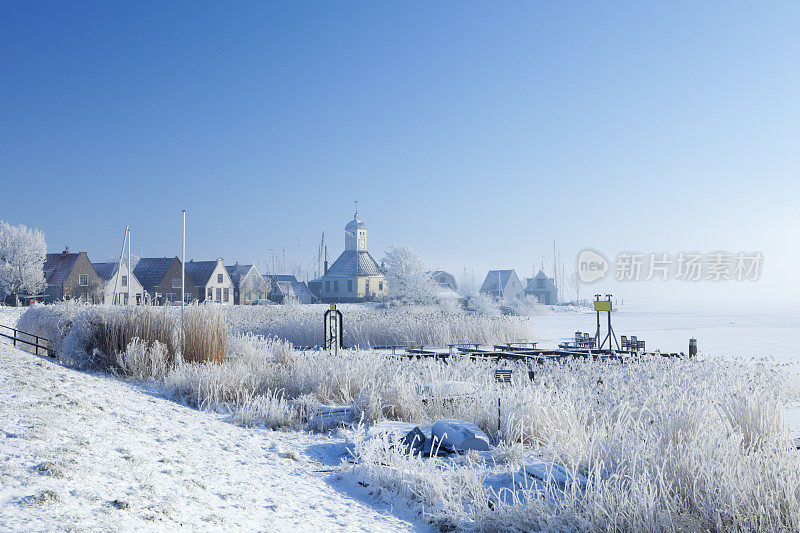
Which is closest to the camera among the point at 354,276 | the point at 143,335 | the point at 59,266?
the point at 143,335

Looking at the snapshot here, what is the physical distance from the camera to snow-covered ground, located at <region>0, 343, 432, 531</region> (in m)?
3.24

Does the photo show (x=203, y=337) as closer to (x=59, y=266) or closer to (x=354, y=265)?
(x=59, y=266)

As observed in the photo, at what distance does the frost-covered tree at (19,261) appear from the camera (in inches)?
1722

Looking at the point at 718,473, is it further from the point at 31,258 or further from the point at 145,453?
the point at 31,258

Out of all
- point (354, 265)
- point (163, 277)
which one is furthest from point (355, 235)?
point (163, 277)

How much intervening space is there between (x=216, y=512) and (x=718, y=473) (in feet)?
11.1

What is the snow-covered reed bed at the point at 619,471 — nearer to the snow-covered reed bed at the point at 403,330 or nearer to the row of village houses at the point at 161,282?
the snow-covered reed bed at the point at 403,330

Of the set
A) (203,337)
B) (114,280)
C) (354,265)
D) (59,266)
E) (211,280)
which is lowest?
(203,337)

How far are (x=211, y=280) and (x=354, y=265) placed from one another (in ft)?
45.4

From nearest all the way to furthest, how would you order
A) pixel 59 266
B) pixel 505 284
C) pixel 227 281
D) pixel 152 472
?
1. pixel 152 472
2. pixel 59 266
3. pixel 227 281
4. pixel 505 284

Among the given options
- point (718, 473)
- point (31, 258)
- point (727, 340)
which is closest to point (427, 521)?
point (718, 473)

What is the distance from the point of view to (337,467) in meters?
5.24

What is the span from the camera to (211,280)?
55250 mm

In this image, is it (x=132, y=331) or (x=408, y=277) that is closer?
(x=132, y=331)
